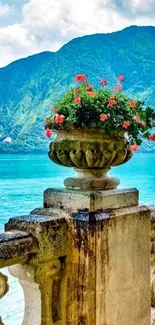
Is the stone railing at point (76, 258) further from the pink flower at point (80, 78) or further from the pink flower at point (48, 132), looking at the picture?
the pink flower at point (80, 78)

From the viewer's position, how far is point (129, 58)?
562 ft

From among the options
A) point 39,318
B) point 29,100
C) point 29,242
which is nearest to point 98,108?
point 29,242

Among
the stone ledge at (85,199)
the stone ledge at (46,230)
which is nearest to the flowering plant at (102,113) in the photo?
the stone ledge at (85,199)

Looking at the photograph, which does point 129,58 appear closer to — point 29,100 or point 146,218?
point 29,100

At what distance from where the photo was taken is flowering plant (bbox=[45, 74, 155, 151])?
2688mm

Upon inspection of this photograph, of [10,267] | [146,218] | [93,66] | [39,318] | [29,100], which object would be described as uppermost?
[93,66]

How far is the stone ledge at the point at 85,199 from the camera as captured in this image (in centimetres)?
266

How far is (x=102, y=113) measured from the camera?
2.73 meters

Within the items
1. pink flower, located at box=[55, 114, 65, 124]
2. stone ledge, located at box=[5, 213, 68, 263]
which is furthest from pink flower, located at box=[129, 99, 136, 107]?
stone ledge, located at box=[5, 213, 68, 263]

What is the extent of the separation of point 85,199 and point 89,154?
26cm

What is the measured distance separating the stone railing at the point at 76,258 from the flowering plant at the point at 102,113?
14.9 inches

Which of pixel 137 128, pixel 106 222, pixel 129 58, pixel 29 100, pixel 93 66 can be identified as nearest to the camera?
pixel 106 222

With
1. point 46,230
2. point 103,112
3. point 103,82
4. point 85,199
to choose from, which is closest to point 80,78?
point 103,82

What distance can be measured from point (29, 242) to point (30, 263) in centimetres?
14
